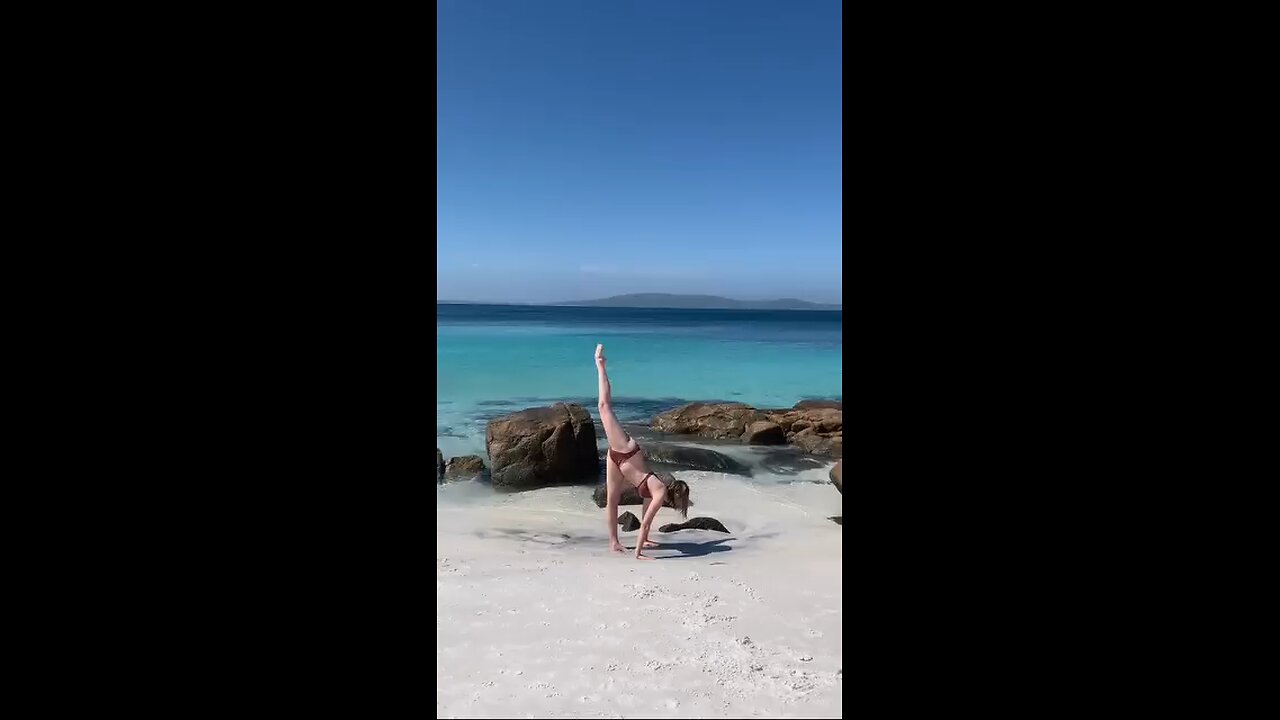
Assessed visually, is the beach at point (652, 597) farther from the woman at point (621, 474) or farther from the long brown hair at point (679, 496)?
the woman at point (621, 474)

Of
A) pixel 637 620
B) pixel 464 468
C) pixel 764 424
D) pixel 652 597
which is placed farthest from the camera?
pixel 764 424

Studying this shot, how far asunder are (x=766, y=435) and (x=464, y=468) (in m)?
4.56

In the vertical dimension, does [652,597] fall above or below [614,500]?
below

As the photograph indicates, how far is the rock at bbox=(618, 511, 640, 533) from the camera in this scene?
517 cm

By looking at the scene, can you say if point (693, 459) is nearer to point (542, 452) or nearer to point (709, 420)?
point (709, 420)

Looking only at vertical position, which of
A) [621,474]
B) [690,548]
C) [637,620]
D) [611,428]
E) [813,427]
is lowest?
[690,548]

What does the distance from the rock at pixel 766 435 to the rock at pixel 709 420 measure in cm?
29

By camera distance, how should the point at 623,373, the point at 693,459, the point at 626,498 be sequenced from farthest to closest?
the point at 623,373
the point at 693,459
the point at 626,498

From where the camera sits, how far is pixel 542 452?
22.3 feet

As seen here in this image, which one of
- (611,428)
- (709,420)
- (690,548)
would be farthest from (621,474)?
(709,420)
